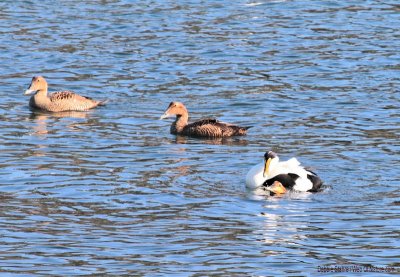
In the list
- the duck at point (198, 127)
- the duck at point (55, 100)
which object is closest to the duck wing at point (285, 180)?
the duck at point (198, 127)

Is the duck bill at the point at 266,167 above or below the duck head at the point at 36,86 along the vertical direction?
below

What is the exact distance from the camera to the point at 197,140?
20.3 meters

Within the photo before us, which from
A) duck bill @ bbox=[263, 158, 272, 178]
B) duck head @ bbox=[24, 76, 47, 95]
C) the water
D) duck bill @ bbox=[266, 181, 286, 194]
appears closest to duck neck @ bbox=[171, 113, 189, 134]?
the water

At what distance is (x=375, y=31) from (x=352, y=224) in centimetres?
1681

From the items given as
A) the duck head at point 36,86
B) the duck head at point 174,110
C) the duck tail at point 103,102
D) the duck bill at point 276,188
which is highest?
the duck head at point 36,86

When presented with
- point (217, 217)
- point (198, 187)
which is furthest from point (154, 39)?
point (217, 217)

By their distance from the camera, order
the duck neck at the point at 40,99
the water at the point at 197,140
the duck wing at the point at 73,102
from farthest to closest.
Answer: the duck neck at the point at 40,99 → the duck wing at the point at 73,102 → the water at the point at 197,140

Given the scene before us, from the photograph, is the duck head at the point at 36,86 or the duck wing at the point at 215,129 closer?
the duck wing at the point at 215,129

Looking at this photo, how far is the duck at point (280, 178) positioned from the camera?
635 inches

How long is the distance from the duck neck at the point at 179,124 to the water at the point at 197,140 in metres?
0.20

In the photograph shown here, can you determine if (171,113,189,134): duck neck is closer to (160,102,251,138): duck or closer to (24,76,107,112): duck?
(160,102,251,138): duck

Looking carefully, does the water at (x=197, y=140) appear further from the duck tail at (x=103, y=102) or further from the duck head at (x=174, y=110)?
the duck head at (x=174, y=110)

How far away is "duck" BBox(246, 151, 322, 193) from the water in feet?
0.71

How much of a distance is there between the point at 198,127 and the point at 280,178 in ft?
14.4
